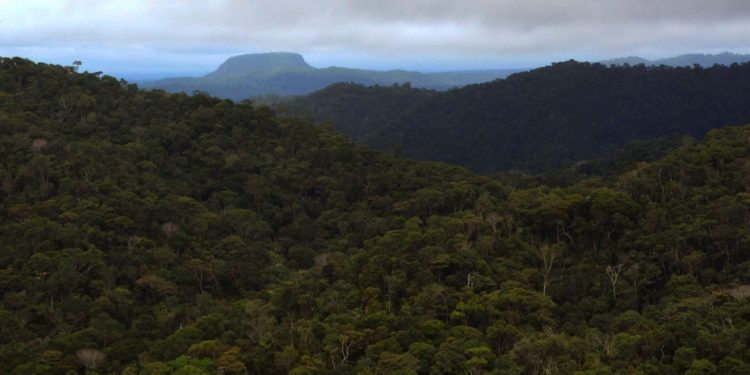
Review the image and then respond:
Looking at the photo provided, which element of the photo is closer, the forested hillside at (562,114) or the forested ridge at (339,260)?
the forested ridge at (339,260)

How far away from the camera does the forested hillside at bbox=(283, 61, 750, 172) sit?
88500mm

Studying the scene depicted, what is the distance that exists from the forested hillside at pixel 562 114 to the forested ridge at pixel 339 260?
5081 centimetres

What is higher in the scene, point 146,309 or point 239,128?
Result: point 239,128

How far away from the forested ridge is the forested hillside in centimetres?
5081

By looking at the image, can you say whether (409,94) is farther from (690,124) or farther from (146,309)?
(146,309)

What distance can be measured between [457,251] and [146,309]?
11.6 m

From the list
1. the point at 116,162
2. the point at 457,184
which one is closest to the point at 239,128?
the point at 116,162

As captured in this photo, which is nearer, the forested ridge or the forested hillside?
the forested ridge

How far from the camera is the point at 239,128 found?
140 ft

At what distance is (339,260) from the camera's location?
27.5 metres

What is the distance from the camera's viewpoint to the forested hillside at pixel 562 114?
290 feet

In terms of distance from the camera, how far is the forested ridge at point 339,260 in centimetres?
1861

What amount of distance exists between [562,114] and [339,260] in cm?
7317

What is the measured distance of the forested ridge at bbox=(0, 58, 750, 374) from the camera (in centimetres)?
1861
